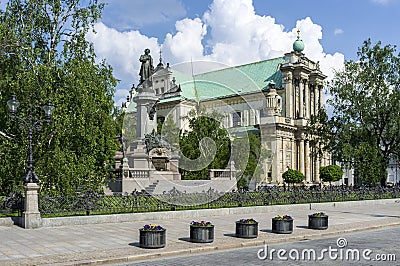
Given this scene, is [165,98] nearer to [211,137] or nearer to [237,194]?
[211,137]

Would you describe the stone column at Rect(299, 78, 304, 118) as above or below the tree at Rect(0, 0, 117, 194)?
above

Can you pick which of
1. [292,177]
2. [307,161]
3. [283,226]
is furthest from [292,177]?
[283,226]

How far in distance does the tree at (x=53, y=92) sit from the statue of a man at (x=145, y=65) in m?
13.2

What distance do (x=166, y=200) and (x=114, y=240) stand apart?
8.97 m

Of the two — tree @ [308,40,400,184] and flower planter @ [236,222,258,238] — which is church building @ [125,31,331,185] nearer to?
tree @ [308,40,400,184]

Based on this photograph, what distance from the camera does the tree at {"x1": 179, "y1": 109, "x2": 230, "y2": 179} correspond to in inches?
1927

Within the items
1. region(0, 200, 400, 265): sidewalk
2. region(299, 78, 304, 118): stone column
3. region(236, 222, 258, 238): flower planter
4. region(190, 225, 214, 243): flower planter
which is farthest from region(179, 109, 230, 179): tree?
region(299, 78, 304, 118): stone column

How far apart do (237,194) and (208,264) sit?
50.1ft

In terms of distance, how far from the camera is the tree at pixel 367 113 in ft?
144

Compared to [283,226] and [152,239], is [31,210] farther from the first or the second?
[283,226]

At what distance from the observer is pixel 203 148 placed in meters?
51.1

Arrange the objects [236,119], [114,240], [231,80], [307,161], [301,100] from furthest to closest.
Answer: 1. [301,100]
2. [236,119]
3. [307,161]
4. [231,80]
5. [114,240]

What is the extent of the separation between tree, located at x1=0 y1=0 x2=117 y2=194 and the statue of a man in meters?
13.2

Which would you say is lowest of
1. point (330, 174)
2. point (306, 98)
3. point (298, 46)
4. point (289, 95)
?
point (330, 174)
